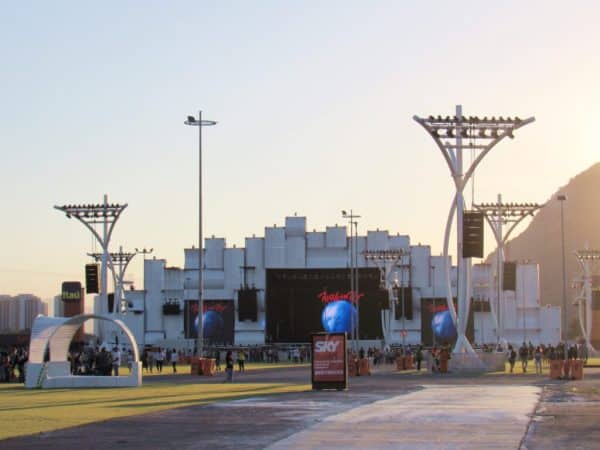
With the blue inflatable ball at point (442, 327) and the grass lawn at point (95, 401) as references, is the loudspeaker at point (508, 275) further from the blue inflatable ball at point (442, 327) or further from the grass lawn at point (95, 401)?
the grass lawn at point (95, 401)

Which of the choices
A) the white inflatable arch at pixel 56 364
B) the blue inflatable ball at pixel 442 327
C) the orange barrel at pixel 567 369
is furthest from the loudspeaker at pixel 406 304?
the white inflatable arch at pixel 56 364

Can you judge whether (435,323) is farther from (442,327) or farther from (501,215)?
(501,215)

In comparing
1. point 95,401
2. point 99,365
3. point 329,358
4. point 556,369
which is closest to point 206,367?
point 99,365

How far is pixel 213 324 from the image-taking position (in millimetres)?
111875

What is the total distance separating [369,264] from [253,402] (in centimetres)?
8349

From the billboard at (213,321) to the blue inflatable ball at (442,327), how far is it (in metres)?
19.7

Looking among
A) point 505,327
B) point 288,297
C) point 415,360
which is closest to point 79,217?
point 415,360

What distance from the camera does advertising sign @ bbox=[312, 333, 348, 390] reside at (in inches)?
1428

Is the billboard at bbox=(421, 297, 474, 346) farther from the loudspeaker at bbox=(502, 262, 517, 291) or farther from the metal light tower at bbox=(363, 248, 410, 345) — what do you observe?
the loudspeaker at bbox=(502, 262, 517, 291)

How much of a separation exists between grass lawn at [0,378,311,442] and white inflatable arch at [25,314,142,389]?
0.75 metres

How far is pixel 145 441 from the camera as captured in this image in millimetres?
19672

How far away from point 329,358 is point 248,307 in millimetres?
71945

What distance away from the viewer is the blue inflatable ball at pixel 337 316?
107 meters

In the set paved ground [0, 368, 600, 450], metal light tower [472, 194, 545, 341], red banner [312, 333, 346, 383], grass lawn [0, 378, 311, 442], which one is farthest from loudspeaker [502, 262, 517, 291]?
paved ground [0, 368, 600, 450]
